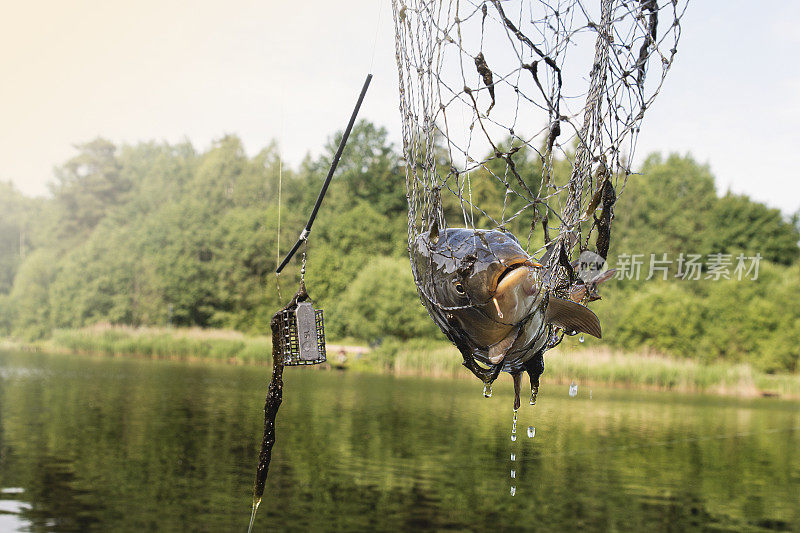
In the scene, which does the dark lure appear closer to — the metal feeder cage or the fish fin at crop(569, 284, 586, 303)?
the fish fin at crop(569, 284, 586, 303)

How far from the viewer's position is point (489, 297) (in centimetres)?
188

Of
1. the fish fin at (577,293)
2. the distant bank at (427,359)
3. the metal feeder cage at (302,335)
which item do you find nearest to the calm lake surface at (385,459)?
the distant bank at (427,359)

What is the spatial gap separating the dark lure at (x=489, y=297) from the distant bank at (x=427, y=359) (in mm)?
25436

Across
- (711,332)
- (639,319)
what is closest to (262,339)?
(639,319)

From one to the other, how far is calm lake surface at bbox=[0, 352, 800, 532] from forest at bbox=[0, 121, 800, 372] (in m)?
5.91

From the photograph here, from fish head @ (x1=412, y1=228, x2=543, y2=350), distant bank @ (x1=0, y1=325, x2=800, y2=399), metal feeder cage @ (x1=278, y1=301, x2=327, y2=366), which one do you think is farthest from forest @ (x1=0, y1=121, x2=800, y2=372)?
fish head @ (x1=412, y1=228, x2=543, y2=350)

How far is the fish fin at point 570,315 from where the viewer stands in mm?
1955

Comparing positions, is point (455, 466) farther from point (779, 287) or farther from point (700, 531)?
point (779, 287)

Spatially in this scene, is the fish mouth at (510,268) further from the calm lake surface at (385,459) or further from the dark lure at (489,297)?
the calm lake surface at (385,459)

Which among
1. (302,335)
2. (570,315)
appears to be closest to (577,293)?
(570,315)

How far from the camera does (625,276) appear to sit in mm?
39156

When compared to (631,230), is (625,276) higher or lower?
lower

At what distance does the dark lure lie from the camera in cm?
188

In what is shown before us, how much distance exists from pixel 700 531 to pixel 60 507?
40.1 ft
